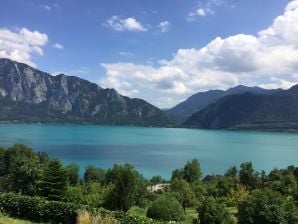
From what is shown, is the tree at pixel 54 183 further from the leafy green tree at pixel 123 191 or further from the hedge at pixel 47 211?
the hedge at pixel 47 211

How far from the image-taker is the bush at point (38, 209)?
23125mm

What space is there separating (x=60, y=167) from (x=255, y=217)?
22.1 metres

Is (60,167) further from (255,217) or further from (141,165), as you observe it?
(141,165)

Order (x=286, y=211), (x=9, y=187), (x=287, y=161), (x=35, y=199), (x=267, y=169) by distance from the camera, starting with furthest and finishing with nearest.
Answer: (x=287, y=161) < (x=267, y=169) < (x=9, y=187) < (x=286, y=211) < (x=35, y=199)

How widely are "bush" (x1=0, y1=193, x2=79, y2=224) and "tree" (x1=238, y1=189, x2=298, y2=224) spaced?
45.8 ft

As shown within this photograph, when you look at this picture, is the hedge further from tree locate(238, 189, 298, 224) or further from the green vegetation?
tree locate(238, 189, 298, 224)

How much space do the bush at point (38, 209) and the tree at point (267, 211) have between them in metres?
14.0

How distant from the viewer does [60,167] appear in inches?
1693

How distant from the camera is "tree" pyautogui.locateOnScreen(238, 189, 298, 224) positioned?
28.9 meters

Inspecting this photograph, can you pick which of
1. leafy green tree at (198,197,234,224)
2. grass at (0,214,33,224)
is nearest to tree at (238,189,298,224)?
leafy green tree at (198,197,234,224)

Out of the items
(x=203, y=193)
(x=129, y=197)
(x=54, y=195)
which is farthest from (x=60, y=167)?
(x=203, y=193)

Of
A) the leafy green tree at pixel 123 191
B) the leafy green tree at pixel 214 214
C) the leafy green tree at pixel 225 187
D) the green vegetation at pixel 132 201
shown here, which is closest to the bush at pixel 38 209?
the green vegetation at pixel 132 201

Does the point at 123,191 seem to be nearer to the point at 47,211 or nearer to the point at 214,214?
the point at 214,214

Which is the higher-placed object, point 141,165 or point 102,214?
point 102,214
